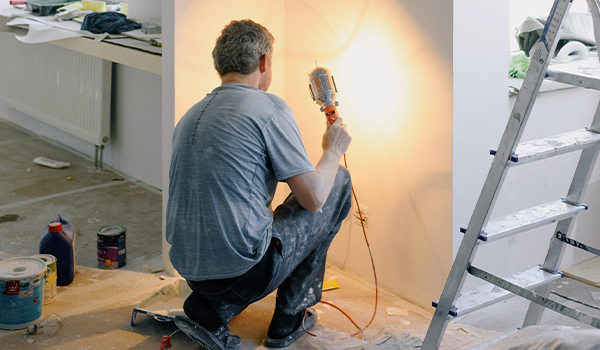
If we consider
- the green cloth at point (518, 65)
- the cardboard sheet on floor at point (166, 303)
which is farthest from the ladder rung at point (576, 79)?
the cardboard sheet on floor at point (166, 303)

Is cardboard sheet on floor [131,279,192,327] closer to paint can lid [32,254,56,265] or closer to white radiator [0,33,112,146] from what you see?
paint can lid [32,254,56,265]

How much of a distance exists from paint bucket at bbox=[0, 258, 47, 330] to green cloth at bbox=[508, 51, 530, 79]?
6.98ft

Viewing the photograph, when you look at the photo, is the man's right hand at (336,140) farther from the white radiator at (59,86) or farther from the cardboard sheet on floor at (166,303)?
the white radiator at (59,86)

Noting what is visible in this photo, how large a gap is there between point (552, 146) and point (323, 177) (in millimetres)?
690

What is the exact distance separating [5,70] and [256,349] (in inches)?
155

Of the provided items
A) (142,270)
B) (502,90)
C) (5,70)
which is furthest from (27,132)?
(502,90)

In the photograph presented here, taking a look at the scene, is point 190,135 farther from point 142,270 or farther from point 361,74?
point 142,270

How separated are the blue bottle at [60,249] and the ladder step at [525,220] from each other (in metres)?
1.74

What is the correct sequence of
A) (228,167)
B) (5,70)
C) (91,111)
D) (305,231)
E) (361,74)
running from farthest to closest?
(5,70) < (91,111) < (361,74) < (305,231) < (228,167)

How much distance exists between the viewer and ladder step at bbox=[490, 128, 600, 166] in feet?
4.81

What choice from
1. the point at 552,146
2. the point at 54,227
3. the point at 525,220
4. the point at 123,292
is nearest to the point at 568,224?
the point at 525,220

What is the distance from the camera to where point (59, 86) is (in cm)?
439

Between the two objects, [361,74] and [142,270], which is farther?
→ [142,270]

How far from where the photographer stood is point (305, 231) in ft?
6.59
